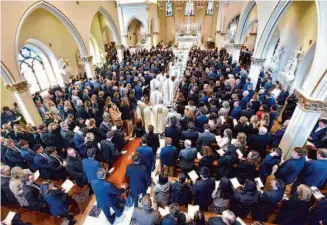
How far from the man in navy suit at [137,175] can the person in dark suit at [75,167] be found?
1.12 meters

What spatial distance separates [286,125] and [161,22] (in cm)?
2483

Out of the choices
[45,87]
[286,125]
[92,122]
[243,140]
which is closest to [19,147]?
[92,122]

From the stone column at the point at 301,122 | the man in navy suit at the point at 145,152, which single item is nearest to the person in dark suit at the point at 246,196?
the man in navy suit at the point at 145,152

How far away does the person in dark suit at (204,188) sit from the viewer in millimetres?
3348

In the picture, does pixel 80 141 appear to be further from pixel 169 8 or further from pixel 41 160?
pixel 169 8

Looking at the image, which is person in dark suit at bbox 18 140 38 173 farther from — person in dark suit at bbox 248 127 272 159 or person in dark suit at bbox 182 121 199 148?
person in dark suit at bbox 248 127 272 159

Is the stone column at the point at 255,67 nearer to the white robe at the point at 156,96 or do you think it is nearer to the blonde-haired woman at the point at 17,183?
the white robe at the point at 156,96

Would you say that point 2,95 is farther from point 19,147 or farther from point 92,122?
point 92,122

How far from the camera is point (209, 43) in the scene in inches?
977

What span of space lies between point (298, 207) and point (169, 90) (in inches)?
264

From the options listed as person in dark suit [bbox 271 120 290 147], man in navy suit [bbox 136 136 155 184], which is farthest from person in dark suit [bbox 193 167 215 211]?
person in dark suit [bbox 271 120 290 147]

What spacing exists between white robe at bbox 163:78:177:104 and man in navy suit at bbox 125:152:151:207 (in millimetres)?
5448

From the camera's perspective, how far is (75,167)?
13.5 ft

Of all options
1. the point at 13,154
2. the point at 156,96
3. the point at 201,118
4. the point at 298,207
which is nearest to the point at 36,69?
the point at 156,96
